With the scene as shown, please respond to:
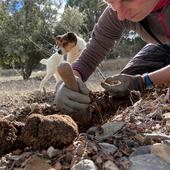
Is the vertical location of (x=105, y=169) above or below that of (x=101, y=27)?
below

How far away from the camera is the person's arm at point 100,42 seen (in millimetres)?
2682

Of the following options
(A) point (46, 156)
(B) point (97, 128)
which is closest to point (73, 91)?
(B) point (97, 128)

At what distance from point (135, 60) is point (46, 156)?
1876 millimetres

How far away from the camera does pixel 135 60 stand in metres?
3.29

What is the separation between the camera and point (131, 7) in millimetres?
1768

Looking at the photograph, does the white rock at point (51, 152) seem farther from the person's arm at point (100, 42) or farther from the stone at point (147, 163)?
the person's arm at point (100, 42)

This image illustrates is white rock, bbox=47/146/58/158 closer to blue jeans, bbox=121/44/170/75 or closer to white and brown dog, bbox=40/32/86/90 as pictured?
blue jeans, bbox=121/44/170/75

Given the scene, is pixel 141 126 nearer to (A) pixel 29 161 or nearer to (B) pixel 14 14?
(A) pixel 29 161

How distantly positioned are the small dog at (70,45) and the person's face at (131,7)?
146 inches

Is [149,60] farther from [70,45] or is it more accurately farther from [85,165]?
[70,45]

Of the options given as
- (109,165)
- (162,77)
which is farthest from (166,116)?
(162,77)

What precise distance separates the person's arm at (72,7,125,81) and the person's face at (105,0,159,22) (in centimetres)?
79

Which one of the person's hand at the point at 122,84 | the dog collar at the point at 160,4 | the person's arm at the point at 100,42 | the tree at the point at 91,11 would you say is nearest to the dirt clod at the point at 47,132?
the dog collar at the point at 160,4

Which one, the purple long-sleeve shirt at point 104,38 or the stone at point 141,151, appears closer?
the stone at point 141,151
